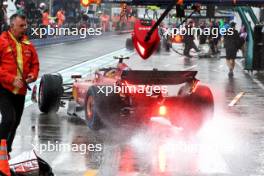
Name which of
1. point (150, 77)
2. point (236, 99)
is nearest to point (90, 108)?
point (150, 77)

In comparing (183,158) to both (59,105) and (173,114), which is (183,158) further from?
(59,105)

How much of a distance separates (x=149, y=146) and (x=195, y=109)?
1391 mm

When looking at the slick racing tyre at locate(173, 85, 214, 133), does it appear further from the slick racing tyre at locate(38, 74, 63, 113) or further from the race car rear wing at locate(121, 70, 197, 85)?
the slick racing tyre at locate(38, 74, 63, 113)

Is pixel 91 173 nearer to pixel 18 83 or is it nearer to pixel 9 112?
pixel 9 112

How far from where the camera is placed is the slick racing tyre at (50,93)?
13.0 meters

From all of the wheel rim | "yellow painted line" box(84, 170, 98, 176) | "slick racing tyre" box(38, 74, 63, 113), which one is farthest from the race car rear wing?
"yellow painted line" box(84, 170, 98, 176)

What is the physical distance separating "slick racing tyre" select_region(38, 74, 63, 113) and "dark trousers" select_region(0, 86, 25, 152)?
16.8ft

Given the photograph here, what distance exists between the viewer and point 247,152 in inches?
394

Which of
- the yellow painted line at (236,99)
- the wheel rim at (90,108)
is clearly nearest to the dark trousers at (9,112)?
the wheel rim at (90,108)

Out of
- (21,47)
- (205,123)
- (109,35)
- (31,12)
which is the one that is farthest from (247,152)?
(109,35)

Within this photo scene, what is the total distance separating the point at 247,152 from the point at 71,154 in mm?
2395

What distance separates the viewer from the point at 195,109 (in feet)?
37.3

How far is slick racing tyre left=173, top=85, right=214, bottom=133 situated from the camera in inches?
443

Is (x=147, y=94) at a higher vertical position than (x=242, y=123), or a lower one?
higher
